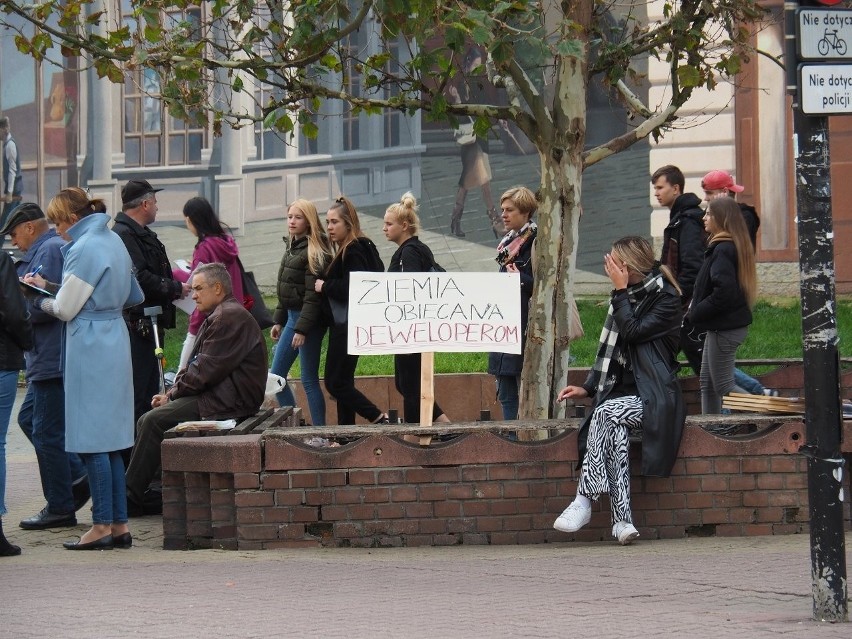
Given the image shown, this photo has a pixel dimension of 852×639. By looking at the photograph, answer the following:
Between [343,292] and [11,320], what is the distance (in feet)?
10.3

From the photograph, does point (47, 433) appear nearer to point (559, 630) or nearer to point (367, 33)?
point (559, 630)

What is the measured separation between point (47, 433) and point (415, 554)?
246cm

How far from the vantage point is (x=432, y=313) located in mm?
8828

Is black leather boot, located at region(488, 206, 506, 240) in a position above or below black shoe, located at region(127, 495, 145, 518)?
above

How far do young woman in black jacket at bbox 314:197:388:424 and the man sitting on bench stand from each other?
185 cm

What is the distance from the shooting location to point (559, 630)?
607 centimetres

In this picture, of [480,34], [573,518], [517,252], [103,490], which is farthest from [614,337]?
Result: [103,490]

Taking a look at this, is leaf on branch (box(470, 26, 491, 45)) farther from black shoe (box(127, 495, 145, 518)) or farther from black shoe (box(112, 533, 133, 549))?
black shoe (box(127, 495, 145, 518))

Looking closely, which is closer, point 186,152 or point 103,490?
point 103,490

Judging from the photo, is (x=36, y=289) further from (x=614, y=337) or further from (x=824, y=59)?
(x=824, y=59)

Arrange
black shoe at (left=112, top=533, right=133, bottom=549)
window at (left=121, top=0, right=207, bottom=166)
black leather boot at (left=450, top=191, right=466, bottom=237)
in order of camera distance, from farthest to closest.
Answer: window at (left=121, top=0, right=207, bottom=166)
black leather boot at (left=450, top=191, right=466, bottom=237)
black shoe at (left=112, top=533, right=133, bottom=549)

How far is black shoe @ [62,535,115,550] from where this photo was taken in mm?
8336

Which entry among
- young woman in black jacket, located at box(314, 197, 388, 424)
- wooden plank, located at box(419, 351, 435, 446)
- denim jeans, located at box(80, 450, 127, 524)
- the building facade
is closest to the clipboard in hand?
denim jeans, located at box(80, 450, 127, 524)

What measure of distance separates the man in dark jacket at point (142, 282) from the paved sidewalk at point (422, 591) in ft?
5.27
